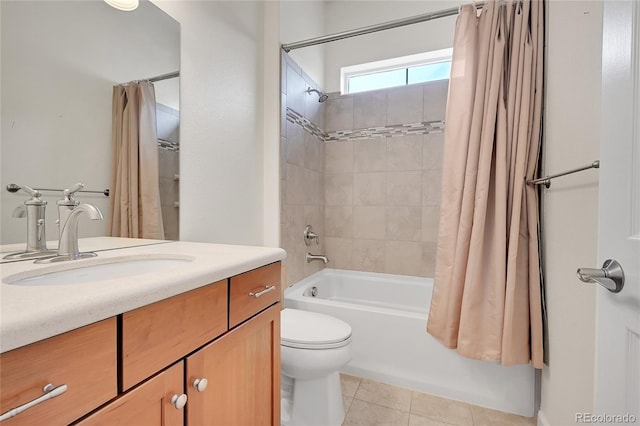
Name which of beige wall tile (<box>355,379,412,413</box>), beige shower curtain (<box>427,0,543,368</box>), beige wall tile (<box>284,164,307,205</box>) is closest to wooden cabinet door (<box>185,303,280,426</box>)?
beige wall tile (<box>355,379,412,413</box>)

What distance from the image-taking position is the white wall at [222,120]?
129 centimetres

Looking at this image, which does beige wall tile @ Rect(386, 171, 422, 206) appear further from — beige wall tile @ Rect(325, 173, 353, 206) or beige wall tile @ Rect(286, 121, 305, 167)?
beige wall tile @ Rect(286, 121, 305, 167)

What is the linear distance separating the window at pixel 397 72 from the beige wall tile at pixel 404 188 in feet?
2.58

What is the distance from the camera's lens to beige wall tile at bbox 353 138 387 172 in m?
2.44

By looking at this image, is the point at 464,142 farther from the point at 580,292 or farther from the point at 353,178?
the point at 353,178

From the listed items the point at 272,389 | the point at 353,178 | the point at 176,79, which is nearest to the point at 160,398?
the point at 272,389

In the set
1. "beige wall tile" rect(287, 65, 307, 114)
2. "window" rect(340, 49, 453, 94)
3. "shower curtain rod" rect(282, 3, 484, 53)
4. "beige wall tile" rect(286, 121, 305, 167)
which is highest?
"window" rect(340, 49, 453, 94)

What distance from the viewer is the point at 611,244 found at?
568 mm

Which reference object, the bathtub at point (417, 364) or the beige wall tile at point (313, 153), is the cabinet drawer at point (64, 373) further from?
the beige wall tile at point (313, 153)

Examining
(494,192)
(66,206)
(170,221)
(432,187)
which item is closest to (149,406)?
(66,206)

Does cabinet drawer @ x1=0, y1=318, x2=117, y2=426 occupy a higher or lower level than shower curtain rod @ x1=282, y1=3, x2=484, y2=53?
lower

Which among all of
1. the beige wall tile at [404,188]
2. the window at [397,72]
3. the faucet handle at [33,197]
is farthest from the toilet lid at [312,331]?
the window at [397,72]

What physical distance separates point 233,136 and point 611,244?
1542 millimetres

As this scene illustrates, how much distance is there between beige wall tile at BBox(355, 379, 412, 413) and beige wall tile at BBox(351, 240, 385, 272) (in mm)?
970
